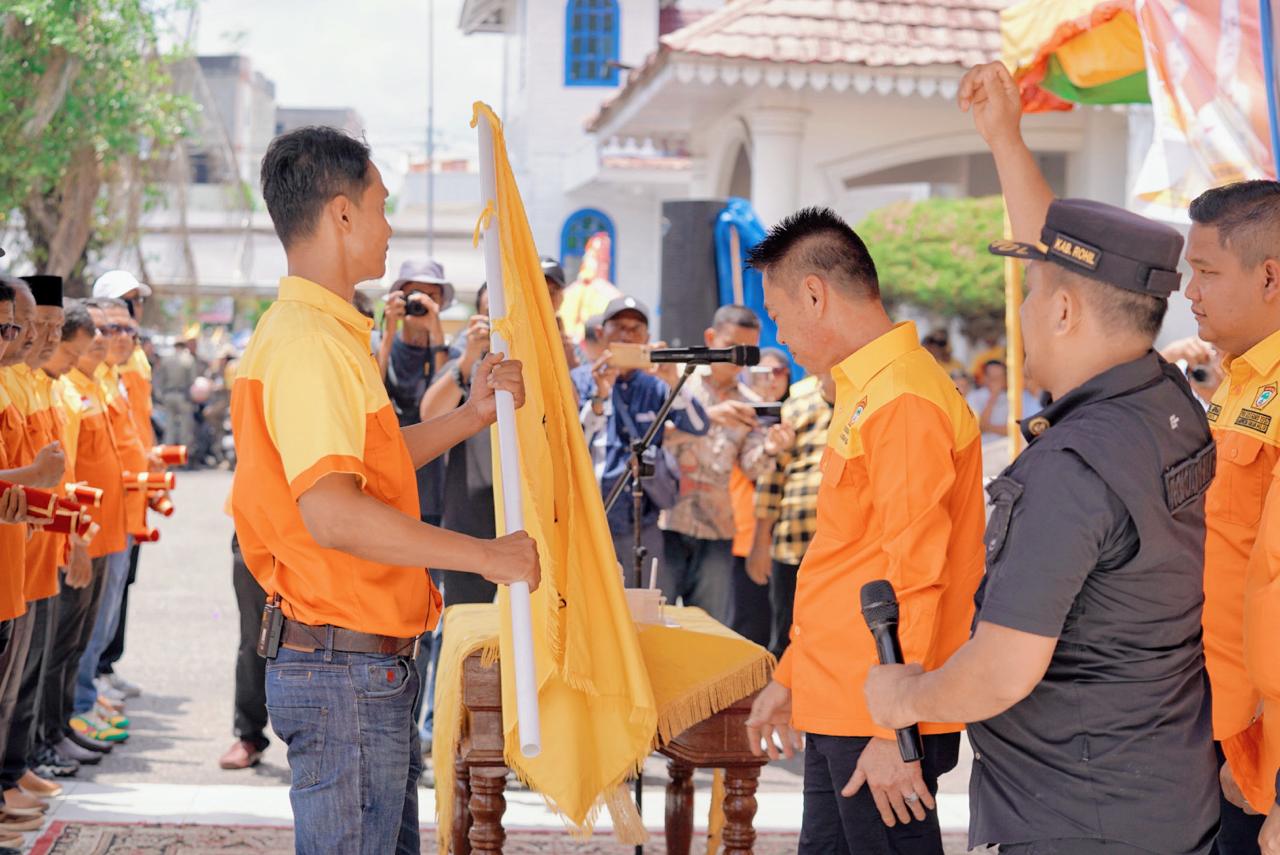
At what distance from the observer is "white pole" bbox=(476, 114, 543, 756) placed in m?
3.03

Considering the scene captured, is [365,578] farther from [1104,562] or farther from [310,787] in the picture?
[1104,562]

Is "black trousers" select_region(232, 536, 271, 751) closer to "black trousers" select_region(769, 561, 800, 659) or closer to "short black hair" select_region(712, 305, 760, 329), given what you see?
"black trousers" select_region(769, 561, 800, 659)

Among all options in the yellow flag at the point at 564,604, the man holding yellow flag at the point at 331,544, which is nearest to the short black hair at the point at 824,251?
the yellow flag at the point at 564,604

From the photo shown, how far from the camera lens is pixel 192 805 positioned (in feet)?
19.7

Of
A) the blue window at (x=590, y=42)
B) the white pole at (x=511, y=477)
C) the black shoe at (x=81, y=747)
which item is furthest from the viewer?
the blue window at (x=590, y=42)

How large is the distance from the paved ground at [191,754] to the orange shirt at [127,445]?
105cm

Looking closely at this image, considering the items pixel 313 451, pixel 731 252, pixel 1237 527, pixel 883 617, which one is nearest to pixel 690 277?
pixel 731 252

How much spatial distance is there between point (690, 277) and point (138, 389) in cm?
339

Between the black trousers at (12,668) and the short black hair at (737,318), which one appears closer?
the black trousers at (12,668)

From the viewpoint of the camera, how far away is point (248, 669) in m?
6.63

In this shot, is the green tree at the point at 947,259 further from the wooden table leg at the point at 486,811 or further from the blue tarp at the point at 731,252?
the wooden table leg at the point at 486,811

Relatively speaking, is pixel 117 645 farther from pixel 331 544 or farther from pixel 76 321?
pixel 331 544

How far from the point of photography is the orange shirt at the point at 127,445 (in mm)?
7355

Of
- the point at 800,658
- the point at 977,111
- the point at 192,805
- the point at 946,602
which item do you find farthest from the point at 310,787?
the point at 192,805
